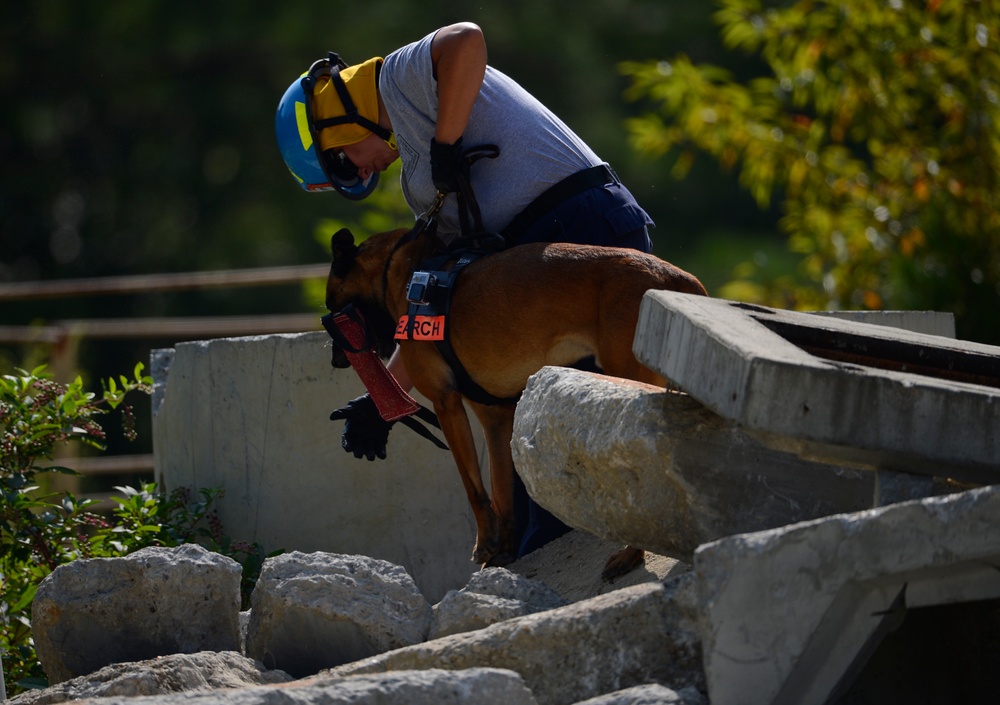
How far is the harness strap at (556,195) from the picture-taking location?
369 centimetres

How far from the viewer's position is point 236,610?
2922 mm

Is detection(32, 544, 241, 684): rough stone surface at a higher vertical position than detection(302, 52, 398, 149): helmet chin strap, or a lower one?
lower

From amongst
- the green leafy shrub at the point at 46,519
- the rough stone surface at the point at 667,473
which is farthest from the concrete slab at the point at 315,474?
the rough stone surface at the point at 667,473

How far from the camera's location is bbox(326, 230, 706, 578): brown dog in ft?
10.8

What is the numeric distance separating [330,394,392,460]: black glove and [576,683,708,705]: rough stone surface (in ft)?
6.43

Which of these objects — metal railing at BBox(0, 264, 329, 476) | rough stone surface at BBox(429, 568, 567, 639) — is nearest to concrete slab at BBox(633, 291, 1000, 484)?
rough stone surface at BBox(429, 568, 567, 639)

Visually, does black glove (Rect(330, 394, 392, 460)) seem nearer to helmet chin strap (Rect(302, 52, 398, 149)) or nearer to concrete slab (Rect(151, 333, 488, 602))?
concrete slab (Rect(151, 333, 488, 602))

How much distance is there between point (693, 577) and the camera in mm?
2295

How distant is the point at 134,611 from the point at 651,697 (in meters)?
1.37

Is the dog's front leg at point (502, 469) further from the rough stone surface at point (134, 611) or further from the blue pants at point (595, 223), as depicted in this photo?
the rough stone surface at point (134, 611)

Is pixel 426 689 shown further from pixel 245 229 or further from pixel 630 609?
pixel 245 229

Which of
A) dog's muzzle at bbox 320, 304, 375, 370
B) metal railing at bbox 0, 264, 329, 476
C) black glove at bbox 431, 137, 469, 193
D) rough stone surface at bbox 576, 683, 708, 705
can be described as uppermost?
black glove at bbox 431, 137, 469, 193

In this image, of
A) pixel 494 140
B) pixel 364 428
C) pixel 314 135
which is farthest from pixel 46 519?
pixel 494 140

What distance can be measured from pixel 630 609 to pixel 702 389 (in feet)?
1.43
